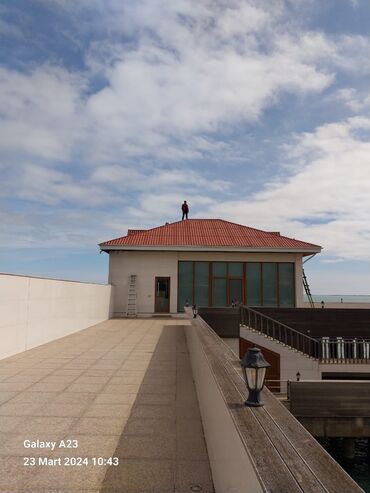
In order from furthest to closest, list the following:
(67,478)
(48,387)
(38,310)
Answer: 1. (38,310)
2. (48,387)
3. (67,478)

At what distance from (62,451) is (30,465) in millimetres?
356

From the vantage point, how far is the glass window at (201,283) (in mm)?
20766

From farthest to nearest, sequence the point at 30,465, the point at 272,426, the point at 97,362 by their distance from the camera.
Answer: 1. the point at 97,362
2. the point at 30,465
3. the point at 272,426

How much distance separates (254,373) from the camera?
2.82 m

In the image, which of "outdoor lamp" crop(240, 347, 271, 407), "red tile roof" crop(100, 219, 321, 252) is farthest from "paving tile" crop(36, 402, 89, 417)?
"red tile roof" crop(100, 219, 321, 252)

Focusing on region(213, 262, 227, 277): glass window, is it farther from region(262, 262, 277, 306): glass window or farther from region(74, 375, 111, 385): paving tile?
region(74, 375, 111, 385): paving tile

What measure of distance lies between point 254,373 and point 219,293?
18.1m

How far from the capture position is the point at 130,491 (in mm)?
3014

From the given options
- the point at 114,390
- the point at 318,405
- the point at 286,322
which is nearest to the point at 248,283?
the point at 286,322

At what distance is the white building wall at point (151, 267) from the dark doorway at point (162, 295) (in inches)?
7.8

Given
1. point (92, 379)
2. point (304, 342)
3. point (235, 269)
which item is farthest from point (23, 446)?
point (235, 269)

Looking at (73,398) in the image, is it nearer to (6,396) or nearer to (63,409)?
(63,409)

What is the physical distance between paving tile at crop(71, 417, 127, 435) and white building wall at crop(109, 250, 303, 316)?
16.2 meters

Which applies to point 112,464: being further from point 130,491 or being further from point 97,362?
point 97,362
